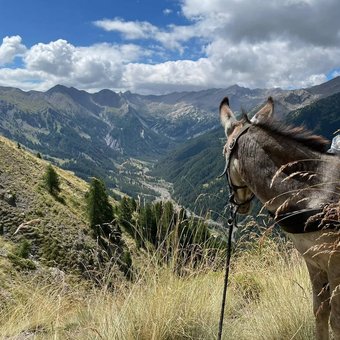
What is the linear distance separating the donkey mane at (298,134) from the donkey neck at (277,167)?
3cm

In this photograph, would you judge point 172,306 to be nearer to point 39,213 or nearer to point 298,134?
point 298,134

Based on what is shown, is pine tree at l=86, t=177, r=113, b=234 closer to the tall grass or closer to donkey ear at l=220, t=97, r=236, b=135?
the tall grass

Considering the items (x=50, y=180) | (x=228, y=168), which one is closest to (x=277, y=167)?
(x=228, y=168)

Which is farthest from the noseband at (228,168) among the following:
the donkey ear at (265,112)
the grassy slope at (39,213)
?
the grassy slope at (39,213)

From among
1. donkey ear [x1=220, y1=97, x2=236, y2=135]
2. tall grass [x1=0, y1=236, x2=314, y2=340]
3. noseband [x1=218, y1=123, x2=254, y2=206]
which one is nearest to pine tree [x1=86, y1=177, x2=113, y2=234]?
tall grass [x1=0, y1=236, x2=314, y2=340]

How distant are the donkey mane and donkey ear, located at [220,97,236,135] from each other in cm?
53

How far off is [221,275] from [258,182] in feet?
10.5

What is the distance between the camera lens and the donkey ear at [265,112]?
14.4ft

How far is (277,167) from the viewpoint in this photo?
13.1 ft

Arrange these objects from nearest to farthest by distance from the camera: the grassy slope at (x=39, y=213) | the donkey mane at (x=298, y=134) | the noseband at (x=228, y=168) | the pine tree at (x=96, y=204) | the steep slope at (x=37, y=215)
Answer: the donkey mane at (x=298, y=134) < the noseband at (x=228, y=168) < the steep slope at (x=37, y=215) < the grassy slope at (x=39, y=213) < the pine tree at (x=96, y=204)

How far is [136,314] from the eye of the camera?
466 centimetres

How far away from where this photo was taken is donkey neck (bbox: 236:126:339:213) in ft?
12.0

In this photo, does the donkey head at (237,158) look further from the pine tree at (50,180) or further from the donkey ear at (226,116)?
the pine tree at (50,180)

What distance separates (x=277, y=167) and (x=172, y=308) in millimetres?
2099
